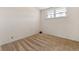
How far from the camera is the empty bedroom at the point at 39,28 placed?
2309 millimetres

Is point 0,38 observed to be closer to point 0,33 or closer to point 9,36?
point 0,33

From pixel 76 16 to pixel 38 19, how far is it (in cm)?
179

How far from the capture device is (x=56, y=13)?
336 cm

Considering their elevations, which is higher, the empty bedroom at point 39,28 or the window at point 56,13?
the window at point 56,13

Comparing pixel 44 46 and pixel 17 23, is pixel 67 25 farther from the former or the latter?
pixel 17 23

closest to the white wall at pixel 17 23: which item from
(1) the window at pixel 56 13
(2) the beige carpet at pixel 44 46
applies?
(2) the beige carpet at pixel 44 46

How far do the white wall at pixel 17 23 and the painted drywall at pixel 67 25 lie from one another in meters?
0.61

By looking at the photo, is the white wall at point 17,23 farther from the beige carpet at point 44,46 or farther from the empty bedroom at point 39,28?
the beige carpet at point 44,46

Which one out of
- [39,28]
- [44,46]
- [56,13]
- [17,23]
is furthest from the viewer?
[39,28]

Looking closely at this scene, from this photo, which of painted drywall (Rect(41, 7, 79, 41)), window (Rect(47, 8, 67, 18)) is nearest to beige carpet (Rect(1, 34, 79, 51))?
painted drywall (Rect(41, 7, 79, 41))

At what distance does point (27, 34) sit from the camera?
346cm

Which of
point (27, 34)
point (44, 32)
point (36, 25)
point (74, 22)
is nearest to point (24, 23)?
point (27, 34)

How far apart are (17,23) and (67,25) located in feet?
5.49

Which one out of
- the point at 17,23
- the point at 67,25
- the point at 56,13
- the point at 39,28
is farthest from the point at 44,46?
the point at 39,28
